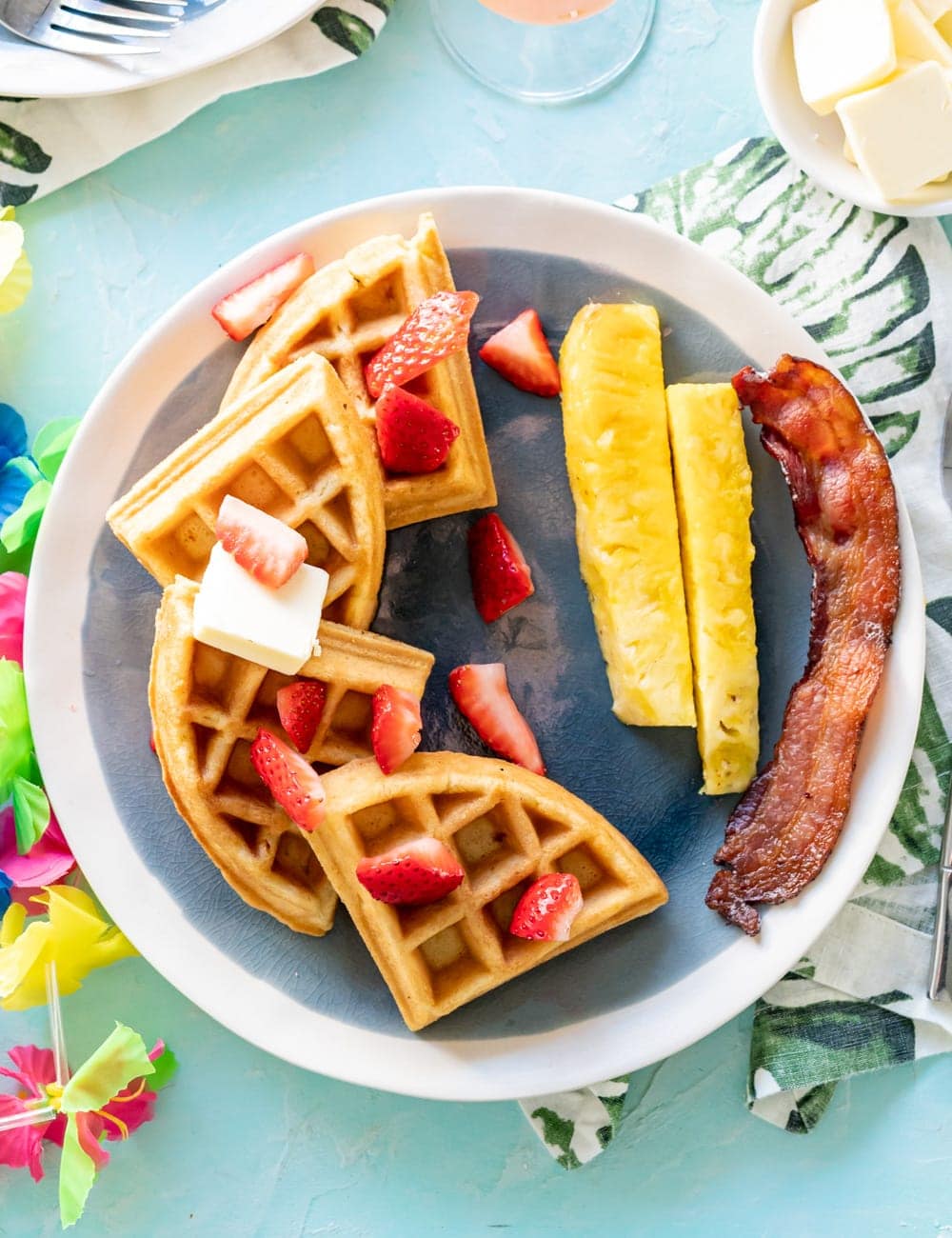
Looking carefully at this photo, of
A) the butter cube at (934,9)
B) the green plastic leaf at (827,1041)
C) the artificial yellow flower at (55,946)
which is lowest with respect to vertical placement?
the green plastic leaf at (827,1041)

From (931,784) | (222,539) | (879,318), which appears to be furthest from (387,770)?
(879,318)

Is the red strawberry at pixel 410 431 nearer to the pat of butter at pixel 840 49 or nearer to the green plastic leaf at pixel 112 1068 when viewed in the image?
the pat of butter at pixel 840 49

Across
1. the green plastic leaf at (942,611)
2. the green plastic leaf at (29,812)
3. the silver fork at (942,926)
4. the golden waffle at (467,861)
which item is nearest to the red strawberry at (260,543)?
the golden waffle at (467,861)

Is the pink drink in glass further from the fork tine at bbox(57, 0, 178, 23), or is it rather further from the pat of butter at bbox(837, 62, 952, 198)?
the fork tine at bbox(57, 0, 178, 23)

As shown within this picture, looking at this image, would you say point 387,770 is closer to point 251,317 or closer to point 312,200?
point 251,317

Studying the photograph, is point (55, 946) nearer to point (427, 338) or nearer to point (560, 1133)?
point (560, 1133)
